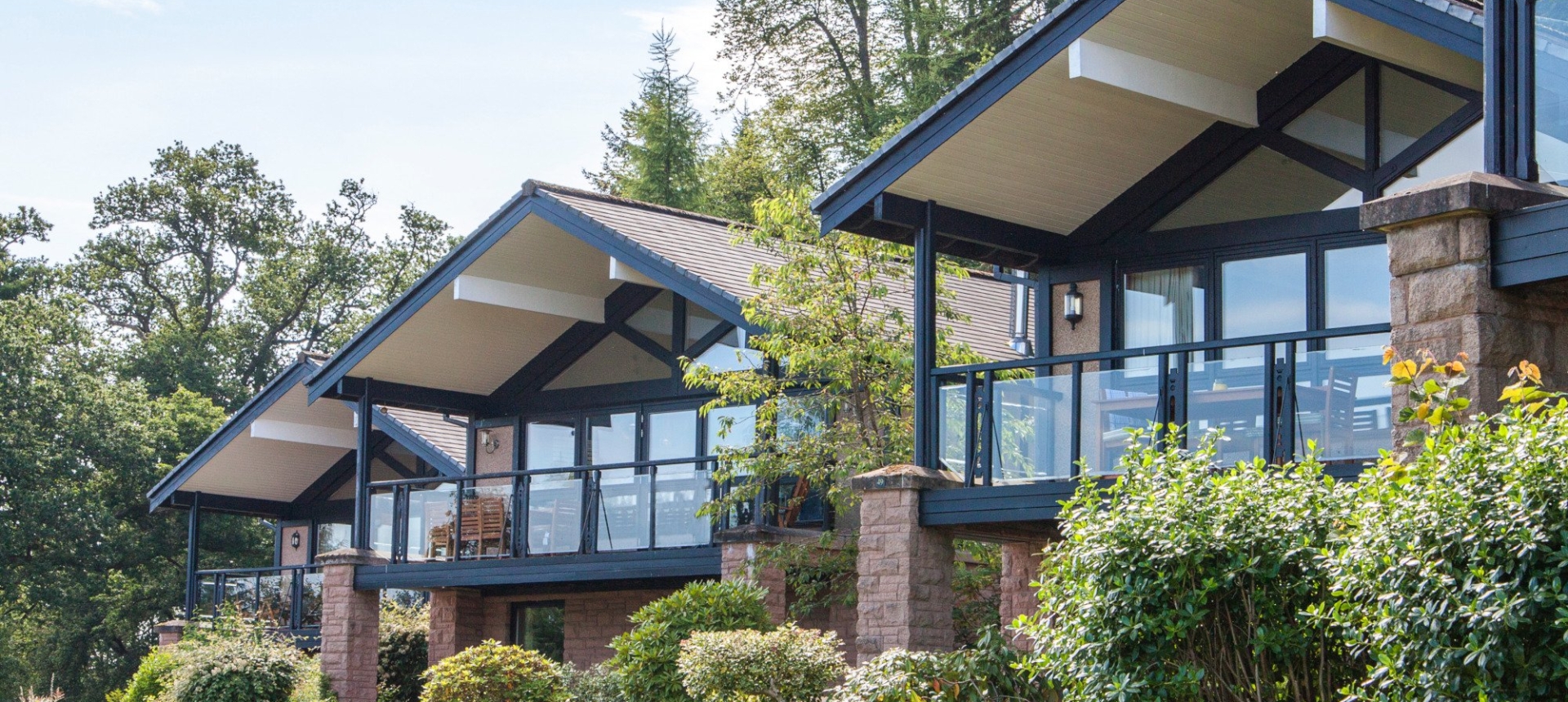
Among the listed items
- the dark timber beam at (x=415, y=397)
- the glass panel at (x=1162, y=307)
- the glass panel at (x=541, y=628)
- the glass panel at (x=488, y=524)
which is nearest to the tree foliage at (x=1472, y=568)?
the glass panel at (x=1162, y=307)

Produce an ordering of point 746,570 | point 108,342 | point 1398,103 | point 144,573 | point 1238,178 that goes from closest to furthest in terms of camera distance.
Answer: point 1398,103, point 1238,178, point 746,570, point 144,573, point 108,342

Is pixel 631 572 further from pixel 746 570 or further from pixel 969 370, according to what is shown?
pixel 969 370

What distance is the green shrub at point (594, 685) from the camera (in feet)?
50.8

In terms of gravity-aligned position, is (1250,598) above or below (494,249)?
below

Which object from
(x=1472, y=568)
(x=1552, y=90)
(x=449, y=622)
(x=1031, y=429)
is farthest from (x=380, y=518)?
(x=1472, y=568)

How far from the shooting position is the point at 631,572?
1809 cm

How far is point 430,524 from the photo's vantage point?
803 inches

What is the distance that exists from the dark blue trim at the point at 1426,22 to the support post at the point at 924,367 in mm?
3701

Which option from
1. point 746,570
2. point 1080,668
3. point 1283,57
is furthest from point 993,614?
point 1080,668

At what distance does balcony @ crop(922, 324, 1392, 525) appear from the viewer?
11555 millimetres

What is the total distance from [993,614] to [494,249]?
6.79 m

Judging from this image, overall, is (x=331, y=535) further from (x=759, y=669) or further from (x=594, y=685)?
(x=759, y=669)

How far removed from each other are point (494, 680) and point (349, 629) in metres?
4.30

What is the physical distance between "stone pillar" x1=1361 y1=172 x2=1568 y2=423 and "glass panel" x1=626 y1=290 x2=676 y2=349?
11.7 meters
